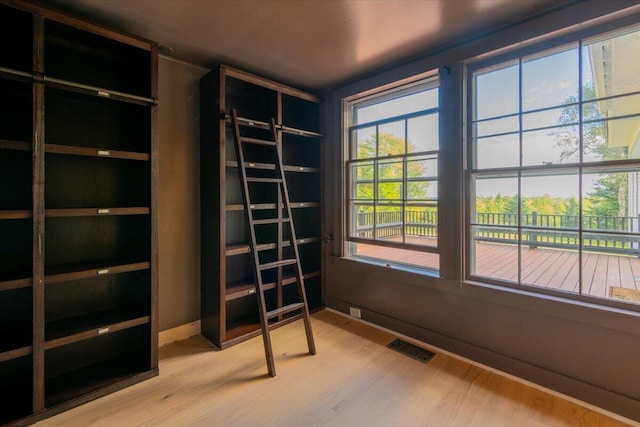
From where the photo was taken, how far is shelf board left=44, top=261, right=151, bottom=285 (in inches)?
70.0

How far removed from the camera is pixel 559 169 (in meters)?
1.89

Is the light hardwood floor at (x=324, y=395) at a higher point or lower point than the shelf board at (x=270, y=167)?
lower

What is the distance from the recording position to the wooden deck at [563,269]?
1720 millimetres

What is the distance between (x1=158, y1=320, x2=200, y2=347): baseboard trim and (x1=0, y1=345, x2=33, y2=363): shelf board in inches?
36.5

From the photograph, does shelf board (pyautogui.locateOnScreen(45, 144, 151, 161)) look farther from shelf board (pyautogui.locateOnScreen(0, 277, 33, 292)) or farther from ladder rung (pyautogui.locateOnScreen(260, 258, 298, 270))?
ladder rung (pyautogui.locateOnScreen(260, 258, 298, 270))

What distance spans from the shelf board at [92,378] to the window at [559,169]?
2.59 metres

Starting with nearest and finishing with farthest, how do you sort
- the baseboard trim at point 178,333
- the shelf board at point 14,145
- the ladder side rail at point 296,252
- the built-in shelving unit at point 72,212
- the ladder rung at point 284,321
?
1. the shelf board at point 14,145
2. the built-in shelving unit at point 72,212
3. the ladder side rail at point 296,252
4. the baseboard trim at point 178,333
5. the ladder rung at point 284,321

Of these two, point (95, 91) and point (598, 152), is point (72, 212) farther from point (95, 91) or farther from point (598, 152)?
point (598, 152)

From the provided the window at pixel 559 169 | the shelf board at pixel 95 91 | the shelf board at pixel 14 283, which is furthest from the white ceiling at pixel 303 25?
the shelf board at pixel 14 283

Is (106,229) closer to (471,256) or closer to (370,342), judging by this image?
(370,342)

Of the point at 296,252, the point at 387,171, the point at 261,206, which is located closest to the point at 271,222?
the point at 261,206

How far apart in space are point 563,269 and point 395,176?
1405mm

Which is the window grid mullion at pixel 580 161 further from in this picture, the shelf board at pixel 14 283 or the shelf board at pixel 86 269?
the shelf board at pixel 14 283

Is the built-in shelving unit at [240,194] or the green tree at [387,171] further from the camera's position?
the green tree at [387,171]
